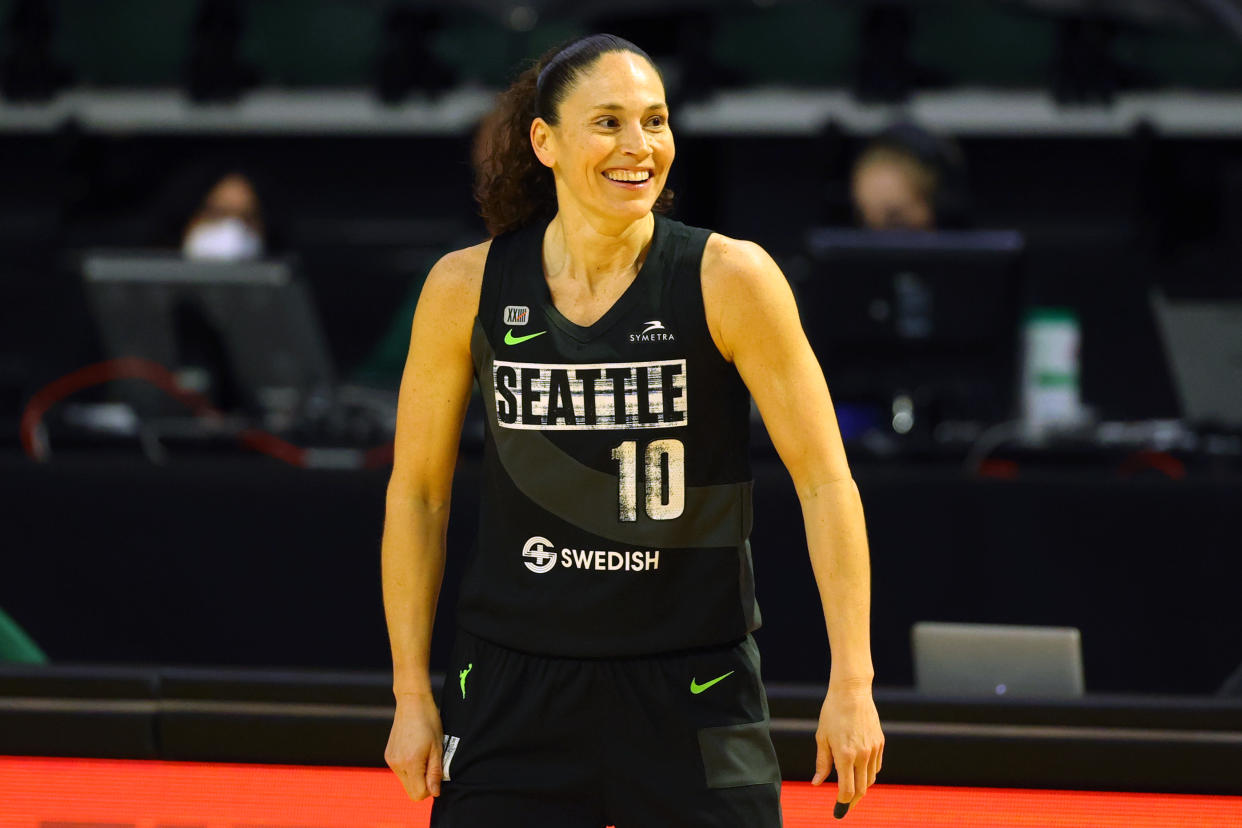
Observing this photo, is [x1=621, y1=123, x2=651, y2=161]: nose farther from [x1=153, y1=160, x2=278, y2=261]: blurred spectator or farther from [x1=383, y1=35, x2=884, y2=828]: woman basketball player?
[x1=153, y1=160, x2=278, y2=261]: blurred spectator

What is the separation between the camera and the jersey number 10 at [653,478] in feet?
5.06

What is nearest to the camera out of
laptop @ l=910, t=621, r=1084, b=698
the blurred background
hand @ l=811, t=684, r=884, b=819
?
hand @ l=811, t=684, r=884, b=819

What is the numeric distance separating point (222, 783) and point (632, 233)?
98cm

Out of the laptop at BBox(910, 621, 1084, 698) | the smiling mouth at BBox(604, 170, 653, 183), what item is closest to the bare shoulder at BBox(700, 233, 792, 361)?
the smiling mouth at BBox(604, 170, 653, 183)

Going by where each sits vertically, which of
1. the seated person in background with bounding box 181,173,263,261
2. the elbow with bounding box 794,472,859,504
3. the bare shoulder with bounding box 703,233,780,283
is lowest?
the seated person in background with bounding box 181,173,263,261

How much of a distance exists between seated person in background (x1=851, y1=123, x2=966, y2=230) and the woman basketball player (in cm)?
229

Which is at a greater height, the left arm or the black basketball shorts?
the left arm

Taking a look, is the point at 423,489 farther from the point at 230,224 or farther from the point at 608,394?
the point at 230,224

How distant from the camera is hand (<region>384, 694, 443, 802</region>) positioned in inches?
63.0

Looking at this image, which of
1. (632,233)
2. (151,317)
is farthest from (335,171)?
(632,233)

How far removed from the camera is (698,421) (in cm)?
155

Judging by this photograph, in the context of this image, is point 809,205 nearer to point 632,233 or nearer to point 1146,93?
point 1146,93

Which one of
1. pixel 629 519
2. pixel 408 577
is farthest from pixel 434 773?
pixel 629 519

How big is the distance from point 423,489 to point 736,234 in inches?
196
